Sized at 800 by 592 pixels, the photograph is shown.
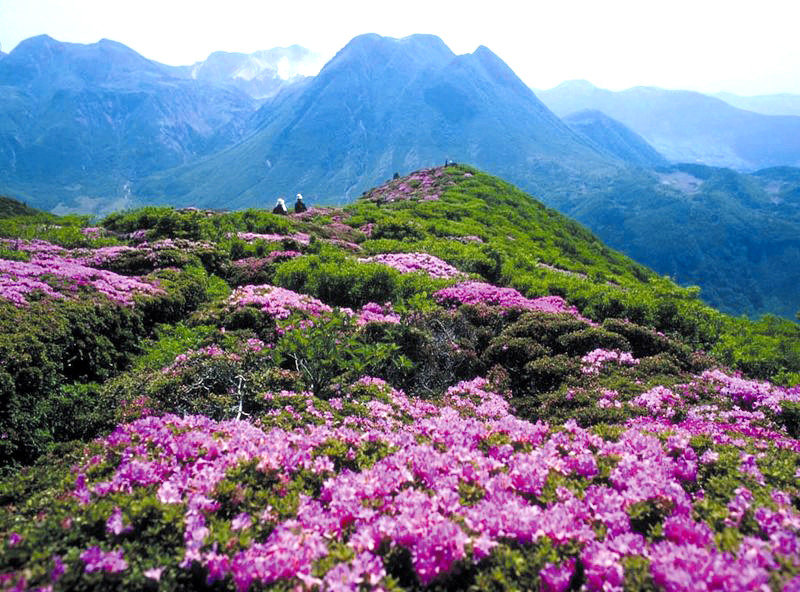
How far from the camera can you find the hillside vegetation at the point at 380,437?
3.13 m

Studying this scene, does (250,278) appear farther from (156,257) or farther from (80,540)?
(80,540)

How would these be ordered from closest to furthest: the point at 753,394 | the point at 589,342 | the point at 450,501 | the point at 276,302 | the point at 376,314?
the point at 450,501, the point at 753,394, the point at 589,342, the point at 276,302, the point at 376,314

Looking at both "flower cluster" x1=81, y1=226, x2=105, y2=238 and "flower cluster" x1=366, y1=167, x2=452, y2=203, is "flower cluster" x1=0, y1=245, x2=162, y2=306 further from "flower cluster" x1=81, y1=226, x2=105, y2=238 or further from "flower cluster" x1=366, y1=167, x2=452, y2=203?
"flower cluster" x1=366, y1=167, x2=452, y2=203

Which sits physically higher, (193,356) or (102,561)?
(102,561)

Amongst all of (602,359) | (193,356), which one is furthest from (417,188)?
(193,356)

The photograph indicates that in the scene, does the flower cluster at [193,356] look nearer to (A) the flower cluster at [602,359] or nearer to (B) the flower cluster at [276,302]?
(B) the flower cluster at [276,302]

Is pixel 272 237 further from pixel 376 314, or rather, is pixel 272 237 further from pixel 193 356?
pixel 193 356

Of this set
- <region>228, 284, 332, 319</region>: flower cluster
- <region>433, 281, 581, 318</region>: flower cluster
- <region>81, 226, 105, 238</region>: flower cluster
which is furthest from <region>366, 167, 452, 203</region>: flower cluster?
<region>228, 284, 332, 319</region>: flower cluster

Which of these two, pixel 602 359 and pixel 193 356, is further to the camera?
pixel 602 359

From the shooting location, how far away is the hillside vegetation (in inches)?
123

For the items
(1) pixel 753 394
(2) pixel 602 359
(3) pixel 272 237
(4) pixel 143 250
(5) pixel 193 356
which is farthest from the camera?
(3) pixel 272 237

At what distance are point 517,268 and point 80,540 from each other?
1803 centimetres

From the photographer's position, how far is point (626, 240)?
177m

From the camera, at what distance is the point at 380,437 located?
516 centimetres
